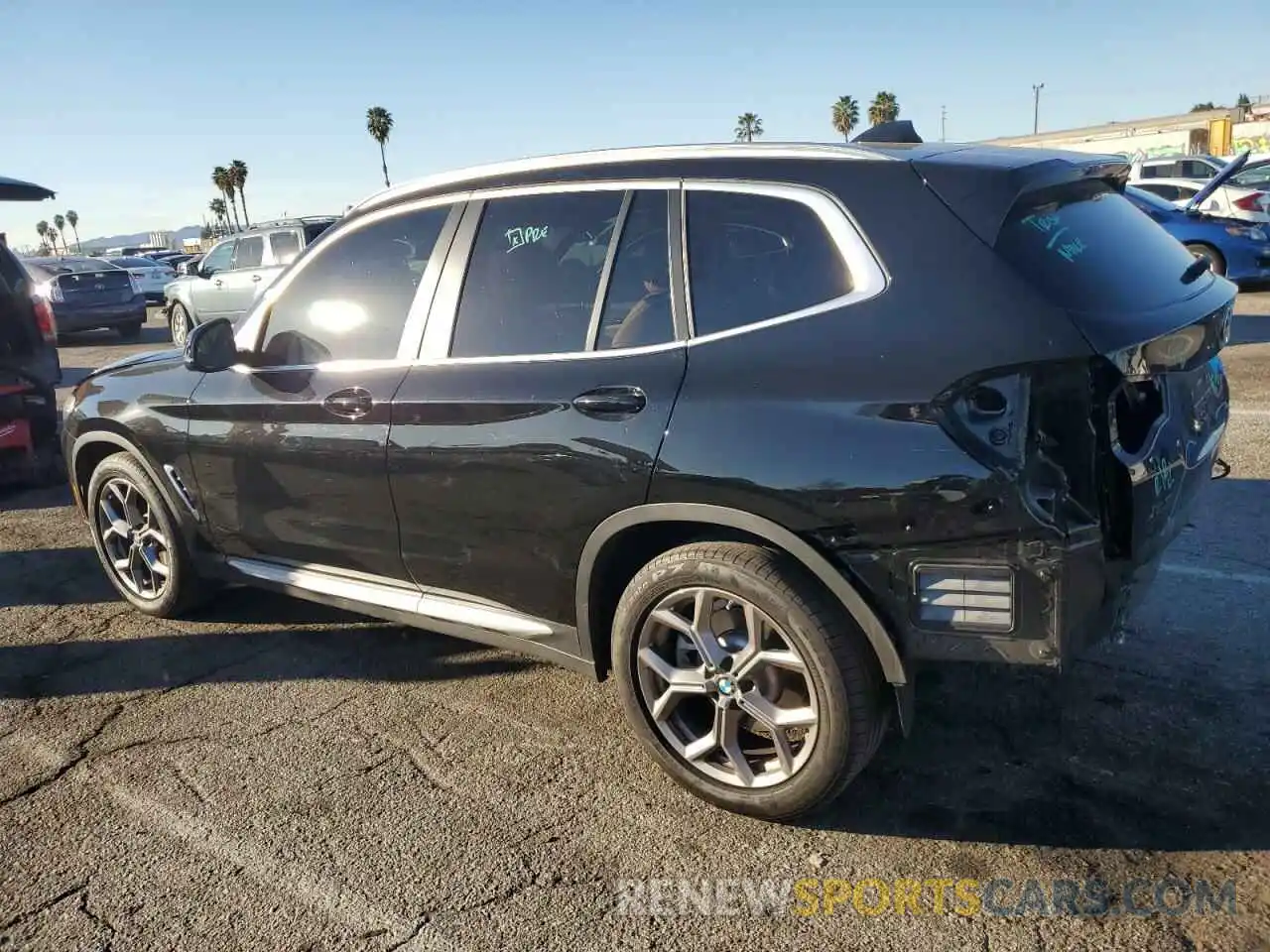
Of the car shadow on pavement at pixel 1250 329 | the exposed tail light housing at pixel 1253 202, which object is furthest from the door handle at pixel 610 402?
the exposed tail light housing at pixel 1253 202

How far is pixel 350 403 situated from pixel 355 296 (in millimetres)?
447

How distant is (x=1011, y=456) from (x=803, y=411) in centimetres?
52

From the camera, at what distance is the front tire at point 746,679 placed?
2.63 m

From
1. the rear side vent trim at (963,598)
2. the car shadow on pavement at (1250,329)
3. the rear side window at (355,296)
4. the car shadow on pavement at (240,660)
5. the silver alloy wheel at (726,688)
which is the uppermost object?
the rear side window at (355,296)

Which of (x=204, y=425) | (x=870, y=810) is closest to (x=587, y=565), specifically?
(x=870, y=810)

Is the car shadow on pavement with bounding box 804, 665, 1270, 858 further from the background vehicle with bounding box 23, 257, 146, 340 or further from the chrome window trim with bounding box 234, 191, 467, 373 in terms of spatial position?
the background vehicle with bounding box 23, 257, 146, 340

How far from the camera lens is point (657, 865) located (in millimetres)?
2686

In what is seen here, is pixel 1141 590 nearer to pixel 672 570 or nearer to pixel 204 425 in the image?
pixel 672 570

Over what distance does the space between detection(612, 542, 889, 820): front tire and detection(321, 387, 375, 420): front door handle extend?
1189 mm

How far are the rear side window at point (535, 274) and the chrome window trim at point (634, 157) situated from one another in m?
0.11

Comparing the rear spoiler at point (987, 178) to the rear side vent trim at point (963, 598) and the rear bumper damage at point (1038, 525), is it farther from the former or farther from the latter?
the rear side vent trim at point (963, 598)

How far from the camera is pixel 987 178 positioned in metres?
2.57

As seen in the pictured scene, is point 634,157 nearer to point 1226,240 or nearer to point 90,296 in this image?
point 1226,240

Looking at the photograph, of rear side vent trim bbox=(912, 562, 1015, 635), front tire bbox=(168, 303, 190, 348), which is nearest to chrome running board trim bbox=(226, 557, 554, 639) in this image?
rear side vent trim bbox=(912, 562, 1015, 635)
